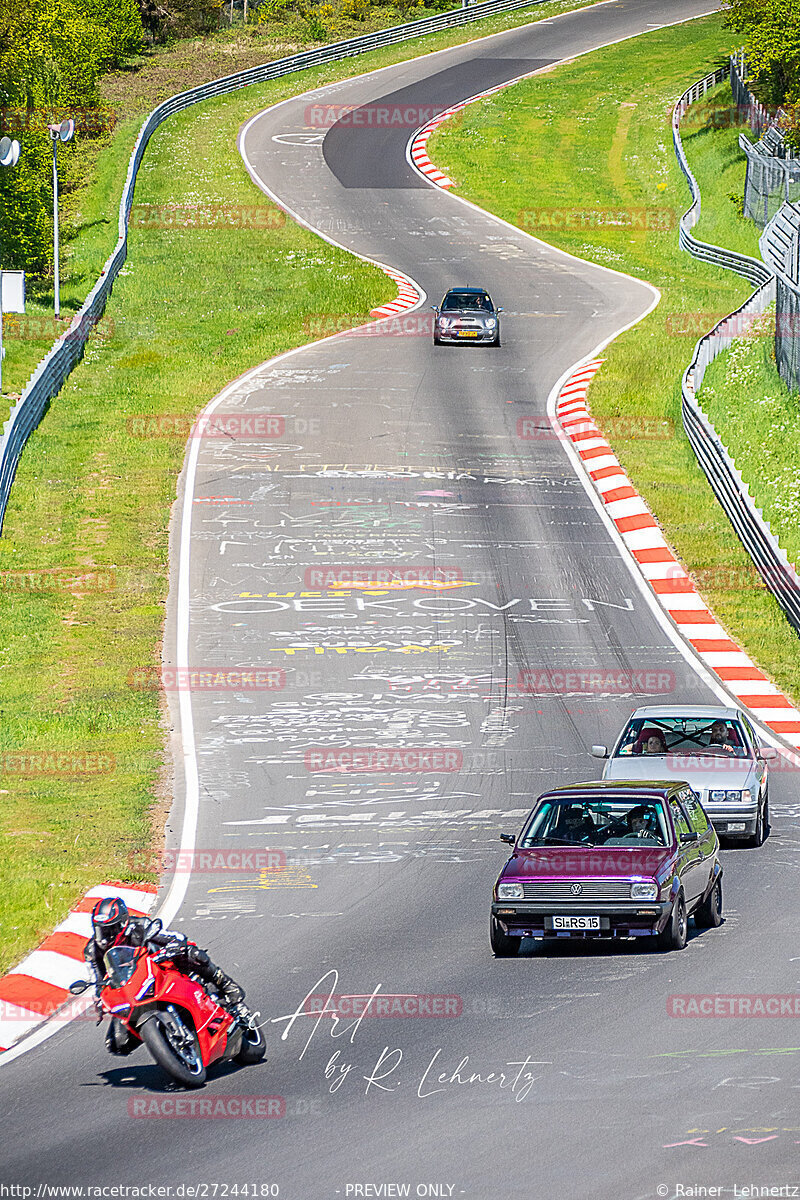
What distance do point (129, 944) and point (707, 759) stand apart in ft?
30.6

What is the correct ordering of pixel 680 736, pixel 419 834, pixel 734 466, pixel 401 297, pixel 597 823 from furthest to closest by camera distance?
1. pixel 401 297
2. pixel 734 466
3. pixel 680 736
4. pixel 419 834
5. pixel 597 823

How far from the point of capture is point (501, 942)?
13.1m

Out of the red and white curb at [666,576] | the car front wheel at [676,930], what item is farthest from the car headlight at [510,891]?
the red and white curb at [666,576]

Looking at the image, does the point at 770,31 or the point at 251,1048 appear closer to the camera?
the point at 251,1048

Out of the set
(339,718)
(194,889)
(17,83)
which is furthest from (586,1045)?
(17,83)

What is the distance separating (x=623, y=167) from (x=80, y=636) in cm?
4988

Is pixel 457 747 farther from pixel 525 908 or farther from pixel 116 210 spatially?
pixel 116 210

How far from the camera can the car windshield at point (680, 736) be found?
1836 cm

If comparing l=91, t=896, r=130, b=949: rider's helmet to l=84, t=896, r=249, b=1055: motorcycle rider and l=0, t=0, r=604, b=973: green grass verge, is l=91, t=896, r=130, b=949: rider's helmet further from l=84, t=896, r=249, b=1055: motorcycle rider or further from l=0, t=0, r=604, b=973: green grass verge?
l=0, t=0, r=604, b=973: green grass verge

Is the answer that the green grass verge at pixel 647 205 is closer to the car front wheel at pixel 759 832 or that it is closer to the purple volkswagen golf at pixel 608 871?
the car front wheel at pixel 759 832

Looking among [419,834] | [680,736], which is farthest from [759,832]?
[419,834]

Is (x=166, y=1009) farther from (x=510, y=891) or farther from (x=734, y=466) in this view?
(x=734, y=466)

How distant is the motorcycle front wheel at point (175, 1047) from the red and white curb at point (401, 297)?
40.0m

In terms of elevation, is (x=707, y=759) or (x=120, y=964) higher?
(x=120, y=964)
